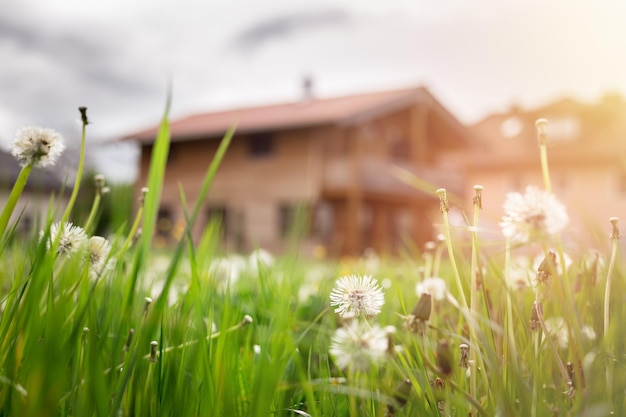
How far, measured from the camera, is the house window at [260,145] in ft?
74.4

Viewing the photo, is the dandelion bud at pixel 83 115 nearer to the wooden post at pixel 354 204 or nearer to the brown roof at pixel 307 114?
the brown roof at pixel 307 114

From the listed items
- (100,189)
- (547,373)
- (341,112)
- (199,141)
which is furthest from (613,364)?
(199,141)

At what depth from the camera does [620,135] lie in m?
28.8

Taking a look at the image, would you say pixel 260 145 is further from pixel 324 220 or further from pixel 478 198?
pixel 478 198

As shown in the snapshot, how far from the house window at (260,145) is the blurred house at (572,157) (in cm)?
986

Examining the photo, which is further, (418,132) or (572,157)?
(572,157)

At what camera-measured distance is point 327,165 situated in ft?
67.8

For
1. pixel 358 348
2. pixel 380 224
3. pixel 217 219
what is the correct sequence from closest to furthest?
pixel 358 348 → pixel 217 219 → pixel 380 224

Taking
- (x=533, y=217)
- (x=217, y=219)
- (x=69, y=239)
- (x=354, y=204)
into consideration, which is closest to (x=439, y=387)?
(x=533, y=217)

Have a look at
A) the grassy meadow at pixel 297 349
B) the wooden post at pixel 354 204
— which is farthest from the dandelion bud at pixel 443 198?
the wooden post at pixel 354 204

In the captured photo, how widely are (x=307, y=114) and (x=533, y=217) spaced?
65.8 feet

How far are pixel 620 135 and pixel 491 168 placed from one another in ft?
19.5

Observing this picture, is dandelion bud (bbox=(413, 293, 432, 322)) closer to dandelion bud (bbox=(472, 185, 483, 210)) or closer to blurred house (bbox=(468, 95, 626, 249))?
dandelion bud (bbox=(472, 185, 483, 210))

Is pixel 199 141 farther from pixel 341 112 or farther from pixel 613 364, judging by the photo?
pixel 613 364
